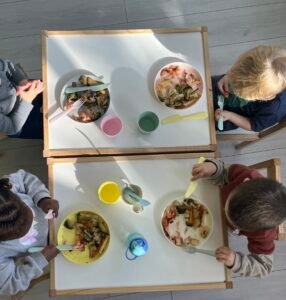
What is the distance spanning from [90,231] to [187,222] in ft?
0.93

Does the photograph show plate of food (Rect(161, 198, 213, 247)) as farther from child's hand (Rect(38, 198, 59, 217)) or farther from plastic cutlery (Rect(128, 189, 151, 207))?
child's hand (Rect(38, 198, 59, 217))

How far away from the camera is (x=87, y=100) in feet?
4.13

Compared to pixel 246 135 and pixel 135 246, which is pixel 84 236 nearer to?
pixel 135 246

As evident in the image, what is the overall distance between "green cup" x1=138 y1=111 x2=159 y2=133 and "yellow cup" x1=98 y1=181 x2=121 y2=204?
0.20m

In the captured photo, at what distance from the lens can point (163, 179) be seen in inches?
48.6

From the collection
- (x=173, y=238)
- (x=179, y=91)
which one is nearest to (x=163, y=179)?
(x=173, y=238)

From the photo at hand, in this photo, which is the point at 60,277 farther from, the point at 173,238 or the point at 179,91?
the point at 179,91

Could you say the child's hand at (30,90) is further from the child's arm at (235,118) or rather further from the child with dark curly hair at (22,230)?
the child's arm at (235,118)

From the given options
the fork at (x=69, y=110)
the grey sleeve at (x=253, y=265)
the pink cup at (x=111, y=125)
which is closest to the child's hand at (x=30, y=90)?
the fork at (x=69, y=110)

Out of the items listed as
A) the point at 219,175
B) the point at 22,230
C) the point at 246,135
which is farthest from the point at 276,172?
the point at 22,230

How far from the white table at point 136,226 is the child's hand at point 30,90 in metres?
0.23

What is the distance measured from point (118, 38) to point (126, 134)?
0.32 meters

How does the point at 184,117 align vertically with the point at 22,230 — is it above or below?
above

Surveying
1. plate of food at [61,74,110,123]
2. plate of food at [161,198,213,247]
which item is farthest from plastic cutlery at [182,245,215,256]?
plate of food at [61,74,110,123]
